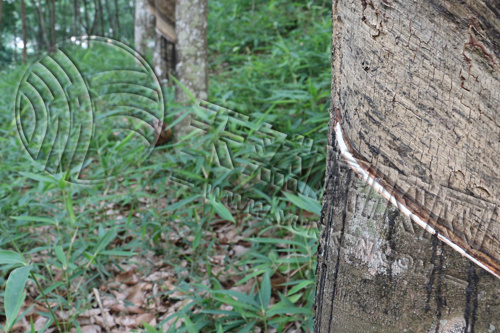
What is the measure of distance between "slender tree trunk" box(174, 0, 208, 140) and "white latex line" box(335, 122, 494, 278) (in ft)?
7.55

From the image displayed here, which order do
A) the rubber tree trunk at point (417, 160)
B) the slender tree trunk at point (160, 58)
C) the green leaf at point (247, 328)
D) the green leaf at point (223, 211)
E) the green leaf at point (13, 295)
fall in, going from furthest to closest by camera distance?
the slender tree trunk at point (160, 58) < the green leaf at point (223, 211) < the green leaf at point (247, 328) < the green leaf at point (13, 295) < the rubber tree trunk at point (417, 160)

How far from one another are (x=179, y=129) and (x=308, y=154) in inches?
47.3

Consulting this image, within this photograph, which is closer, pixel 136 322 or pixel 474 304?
pixel 474 304

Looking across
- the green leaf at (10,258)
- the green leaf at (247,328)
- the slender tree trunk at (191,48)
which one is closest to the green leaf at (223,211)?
the green leaf at (247,328)

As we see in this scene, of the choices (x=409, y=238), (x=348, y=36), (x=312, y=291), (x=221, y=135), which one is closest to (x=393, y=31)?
(x=348, y=36)

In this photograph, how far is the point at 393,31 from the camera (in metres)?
0.70

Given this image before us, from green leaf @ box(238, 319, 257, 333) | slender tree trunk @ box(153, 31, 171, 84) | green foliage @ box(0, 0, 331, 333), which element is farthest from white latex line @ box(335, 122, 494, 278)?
slender tree trunk @ box(153, 31, 171, 84)

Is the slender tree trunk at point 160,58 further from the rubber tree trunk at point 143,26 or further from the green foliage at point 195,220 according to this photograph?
the rubber tree trunk at point 143,26

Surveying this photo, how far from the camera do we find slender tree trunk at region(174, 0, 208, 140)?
2971 millimetres

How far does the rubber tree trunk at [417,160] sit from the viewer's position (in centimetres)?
66

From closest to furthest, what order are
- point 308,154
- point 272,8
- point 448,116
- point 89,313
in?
point 448,116 → point 89,313 → point 308,154 → point 272,8

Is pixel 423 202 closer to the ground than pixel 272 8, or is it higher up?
higher up

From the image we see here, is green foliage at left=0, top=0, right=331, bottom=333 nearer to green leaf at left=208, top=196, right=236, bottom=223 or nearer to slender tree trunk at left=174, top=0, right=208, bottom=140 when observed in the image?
green leaf at left=208, top=196, right=236, bottom=223

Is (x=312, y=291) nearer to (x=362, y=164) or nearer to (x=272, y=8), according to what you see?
(x=362, y=164)
